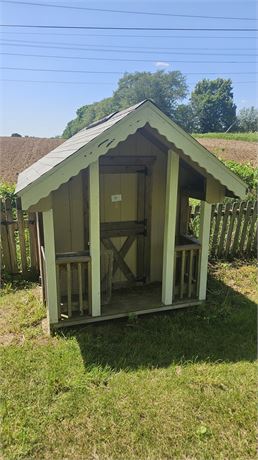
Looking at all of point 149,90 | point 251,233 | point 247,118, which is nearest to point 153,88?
point 149,90

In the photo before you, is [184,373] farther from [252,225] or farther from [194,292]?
[252,225]

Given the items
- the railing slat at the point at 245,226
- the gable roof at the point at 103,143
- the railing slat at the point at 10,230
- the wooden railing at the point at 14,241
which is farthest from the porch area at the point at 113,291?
the railing slat at the point at 245,226

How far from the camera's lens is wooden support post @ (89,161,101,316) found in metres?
3.96

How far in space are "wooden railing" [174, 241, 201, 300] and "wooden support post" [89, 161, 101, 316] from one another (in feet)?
4.20

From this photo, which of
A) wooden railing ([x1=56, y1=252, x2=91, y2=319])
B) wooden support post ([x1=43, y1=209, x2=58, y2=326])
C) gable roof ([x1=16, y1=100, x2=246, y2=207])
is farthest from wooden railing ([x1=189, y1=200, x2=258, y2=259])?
wooden support post ([x1=43, y1=209, x2=58, y2=326])

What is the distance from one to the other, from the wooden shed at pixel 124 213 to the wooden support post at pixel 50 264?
0.04 ft

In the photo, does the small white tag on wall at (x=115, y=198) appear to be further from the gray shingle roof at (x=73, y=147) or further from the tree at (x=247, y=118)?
the tree at (x=247, y=118)

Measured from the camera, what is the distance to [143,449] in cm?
256

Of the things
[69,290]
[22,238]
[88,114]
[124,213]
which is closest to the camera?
[69,290]

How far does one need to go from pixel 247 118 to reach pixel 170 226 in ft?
Answer: 294

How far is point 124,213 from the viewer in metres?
5.28

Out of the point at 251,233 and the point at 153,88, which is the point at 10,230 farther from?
the point at 153,88

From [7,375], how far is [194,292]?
299cm

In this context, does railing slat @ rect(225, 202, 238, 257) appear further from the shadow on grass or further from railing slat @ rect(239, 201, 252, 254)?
the shadow on grass
